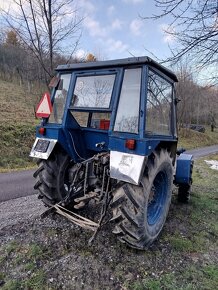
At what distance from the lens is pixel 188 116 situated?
30969 millimetres

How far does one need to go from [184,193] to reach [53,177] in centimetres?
267

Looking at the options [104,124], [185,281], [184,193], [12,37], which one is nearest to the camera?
[185,281]

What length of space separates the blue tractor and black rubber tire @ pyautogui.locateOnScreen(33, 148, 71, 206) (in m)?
0.01

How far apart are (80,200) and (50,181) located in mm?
597

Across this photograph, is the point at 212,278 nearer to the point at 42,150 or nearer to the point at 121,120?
the point at 121,120

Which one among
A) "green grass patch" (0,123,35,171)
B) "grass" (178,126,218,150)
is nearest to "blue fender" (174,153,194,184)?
"green grass patch" (0,123,35,171)

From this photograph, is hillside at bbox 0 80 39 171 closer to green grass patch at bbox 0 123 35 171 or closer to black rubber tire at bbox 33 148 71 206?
green grass patch at bbox 0 123 35 171

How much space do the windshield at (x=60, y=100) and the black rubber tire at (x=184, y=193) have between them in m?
2.75

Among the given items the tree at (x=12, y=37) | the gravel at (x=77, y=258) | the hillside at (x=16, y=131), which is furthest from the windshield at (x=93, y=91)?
the tree at (x=12, y=37)

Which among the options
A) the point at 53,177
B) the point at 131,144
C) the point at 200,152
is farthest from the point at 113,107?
the point at 200,152

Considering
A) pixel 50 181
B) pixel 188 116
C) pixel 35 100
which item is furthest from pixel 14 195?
pixel 188 116

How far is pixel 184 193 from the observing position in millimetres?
5203

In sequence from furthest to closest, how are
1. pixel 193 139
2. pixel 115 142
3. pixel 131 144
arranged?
pixel 193 139, pixel 115 142, pixel 131 144

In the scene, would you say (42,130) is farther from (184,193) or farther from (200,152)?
(200,152)
